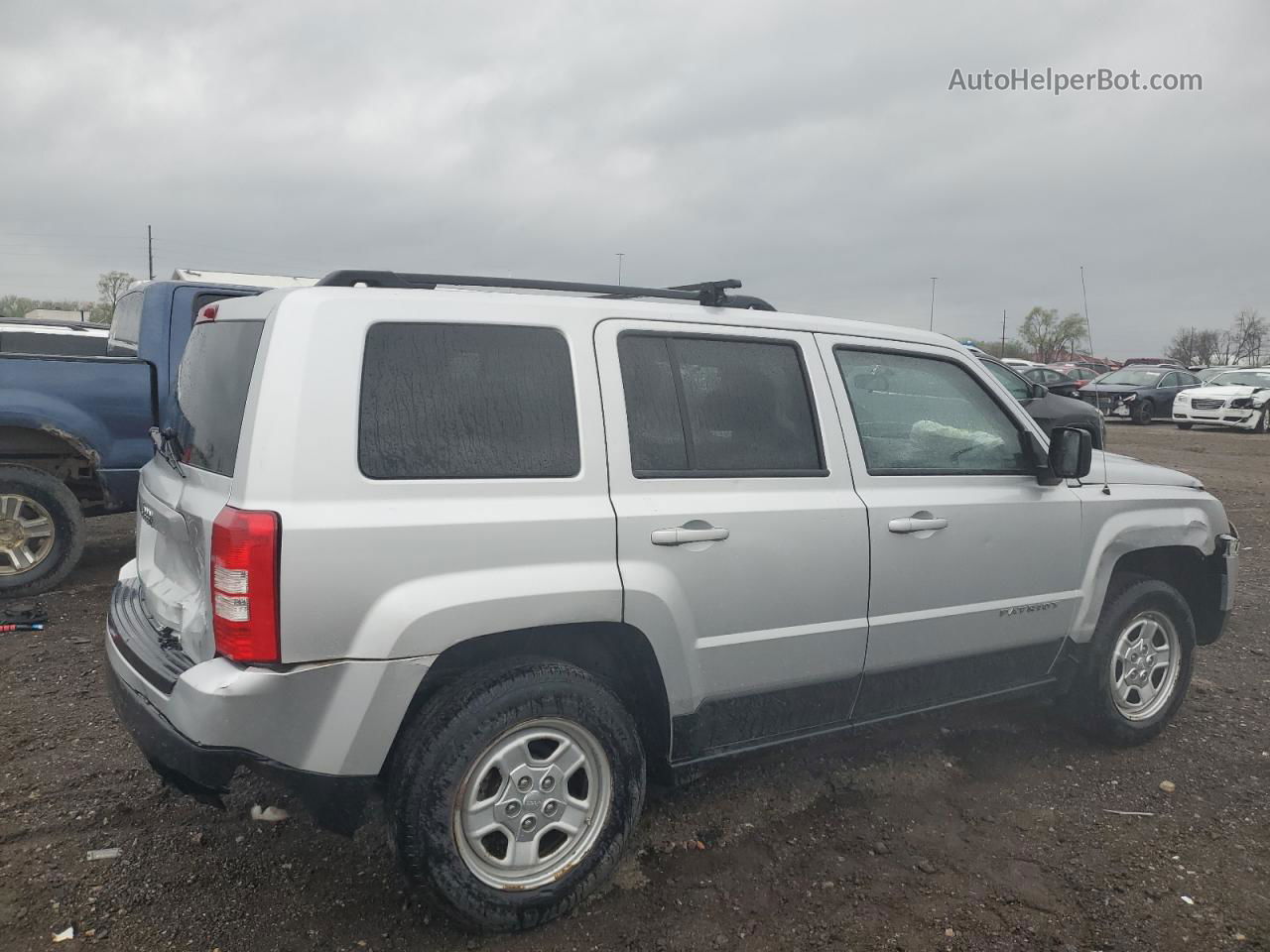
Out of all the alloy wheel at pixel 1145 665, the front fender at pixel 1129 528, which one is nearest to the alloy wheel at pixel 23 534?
the front fender at pixel 1129 528

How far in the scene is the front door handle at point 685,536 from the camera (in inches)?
110

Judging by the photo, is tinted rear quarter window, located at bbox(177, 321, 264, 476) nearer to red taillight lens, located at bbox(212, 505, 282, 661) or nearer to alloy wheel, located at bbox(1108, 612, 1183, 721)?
red taillight lens, located at bbox(212, 505, 282, 661)

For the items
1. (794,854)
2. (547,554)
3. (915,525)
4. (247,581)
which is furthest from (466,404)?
(794,854)

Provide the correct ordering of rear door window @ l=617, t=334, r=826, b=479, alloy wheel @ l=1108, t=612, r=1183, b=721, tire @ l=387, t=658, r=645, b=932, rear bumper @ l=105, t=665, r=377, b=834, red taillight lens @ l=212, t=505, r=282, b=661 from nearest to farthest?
red taillight lens @ l=212, t=505, r=282, b=661 < rear bumper @ l=105, t=665, r=377, b=834 < tire @ l=387, t=658, r=645, b=932 < rear door window @ l=617, t=334, r=826, b=479 < alloy wheel @ l=1108, t=612, r=1183, b=721

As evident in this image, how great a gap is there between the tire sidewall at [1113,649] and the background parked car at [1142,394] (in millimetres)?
20780

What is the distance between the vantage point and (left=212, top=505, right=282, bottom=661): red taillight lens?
7.51 feet

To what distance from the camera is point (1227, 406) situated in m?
21.0

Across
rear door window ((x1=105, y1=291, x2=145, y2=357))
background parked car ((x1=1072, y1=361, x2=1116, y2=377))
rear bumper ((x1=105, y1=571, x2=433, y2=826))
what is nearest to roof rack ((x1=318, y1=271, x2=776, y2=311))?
rear bumper ((x1=105, y1=571, x2=433, y2=826))

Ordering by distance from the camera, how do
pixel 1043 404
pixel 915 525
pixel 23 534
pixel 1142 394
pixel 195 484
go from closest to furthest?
pixel 195 484 → pixel 915 525 → pixel 23 534 → pixel 1043 404 → pixel 1142 394

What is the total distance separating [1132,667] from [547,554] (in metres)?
2.93

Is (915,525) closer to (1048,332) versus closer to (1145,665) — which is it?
(1145,665)

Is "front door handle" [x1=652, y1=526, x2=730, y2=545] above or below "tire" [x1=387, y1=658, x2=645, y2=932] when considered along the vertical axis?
above

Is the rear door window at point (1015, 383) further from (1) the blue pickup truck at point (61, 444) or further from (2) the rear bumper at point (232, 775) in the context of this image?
(2) the rear bumper at point (232, 775)

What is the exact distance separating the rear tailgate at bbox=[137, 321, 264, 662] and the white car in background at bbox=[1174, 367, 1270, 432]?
23282mm
